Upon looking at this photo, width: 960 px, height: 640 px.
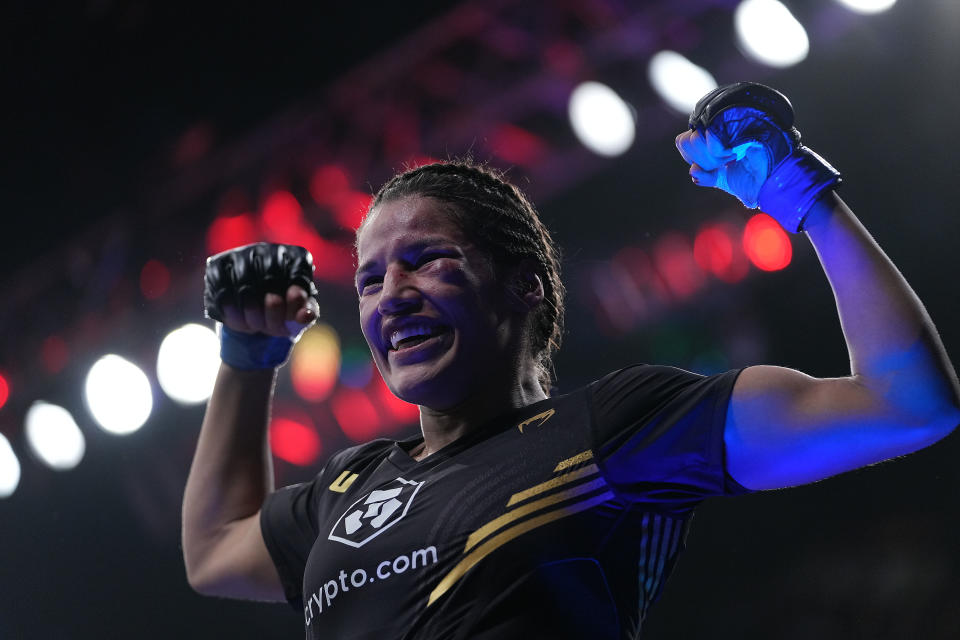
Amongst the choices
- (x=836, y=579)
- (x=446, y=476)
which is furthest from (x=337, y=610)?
(x=836, y=579)

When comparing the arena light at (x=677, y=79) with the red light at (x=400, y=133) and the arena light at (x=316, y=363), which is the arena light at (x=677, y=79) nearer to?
the red light at (x=400, y=133)

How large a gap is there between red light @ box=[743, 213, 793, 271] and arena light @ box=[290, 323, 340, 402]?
182cm

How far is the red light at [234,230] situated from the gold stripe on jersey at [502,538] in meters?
2.82

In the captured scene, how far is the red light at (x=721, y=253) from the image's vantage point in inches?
132

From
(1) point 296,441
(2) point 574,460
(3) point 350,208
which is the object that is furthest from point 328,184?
(2) point 574,460

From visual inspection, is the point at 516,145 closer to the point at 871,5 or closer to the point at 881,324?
the point at 871,5

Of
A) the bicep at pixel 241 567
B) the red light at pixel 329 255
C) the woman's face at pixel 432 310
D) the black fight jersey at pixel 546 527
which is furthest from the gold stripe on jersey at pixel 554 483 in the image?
the red light at pixel 329 255

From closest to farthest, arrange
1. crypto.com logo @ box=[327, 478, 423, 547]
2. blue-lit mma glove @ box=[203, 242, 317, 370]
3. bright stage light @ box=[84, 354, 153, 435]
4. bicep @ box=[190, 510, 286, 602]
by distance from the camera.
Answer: crypto.com logo @ box=[327, 478, 423, 547]
bicep @ box=[190, 510, 286, 602]
blue-lit mma glove @ box=[203, 242, 317, 370]
bright stage light @ box=[84, 354, 153, 435]

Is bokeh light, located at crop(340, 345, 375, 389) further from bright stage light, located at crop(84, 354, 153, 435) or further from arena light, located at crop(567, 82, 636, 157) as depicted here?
arena light, located at crop(567, 82, 636, 157)

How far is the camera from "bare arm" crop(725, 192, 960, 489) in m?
1.15

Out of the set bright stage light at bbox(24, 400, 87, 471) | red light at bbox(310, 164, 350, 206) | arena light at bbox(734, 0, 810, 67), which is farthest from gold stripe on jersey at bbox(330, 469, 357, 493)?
bright stage light at bbox(24, 400, 87, 471)

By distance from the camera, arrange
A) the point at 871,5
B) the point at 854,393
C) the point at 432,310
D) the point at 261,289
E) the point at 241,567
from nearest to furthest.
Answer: the point at 854,393 < the point at 432,310 < the point at 241,567 < the point at 261,289 < the point at 871,5

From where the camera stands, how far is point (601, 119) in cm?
344

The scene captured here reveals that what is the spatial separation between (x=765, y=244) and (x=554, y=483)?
2.28 metres
